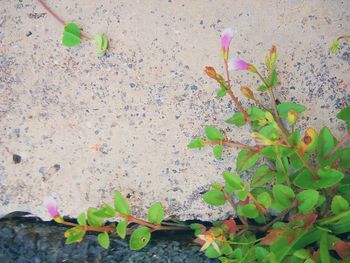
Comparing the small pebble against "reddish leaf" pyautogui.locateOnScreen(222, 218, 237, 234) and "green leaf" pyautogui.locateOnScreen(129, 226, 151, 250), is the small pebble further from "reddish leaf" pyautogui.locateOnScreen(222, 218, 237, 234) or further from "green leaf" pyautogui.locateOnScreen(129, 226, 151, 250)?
→ "reddish leaf" pyautogui.locateOnScreen(222, 218, 237, 234)

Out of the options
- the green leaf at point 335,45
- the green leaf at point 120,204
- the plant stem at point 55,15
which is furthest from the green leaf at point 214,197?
the plant stem at point 55,15

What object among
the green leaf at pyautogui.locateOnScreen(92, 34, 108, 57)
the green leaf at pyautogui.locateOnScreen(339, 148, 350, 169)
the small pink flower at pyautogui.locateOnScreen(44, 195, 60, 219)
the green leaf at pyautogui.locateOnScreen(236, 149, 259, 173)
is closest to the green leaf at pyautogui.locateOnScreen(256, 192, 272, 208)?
the green leaf at pyautogui.locateOnScreen(236, 149, 259, 173)

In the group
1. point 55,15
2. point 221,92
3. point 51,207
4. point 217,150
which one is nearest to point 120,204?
point 51,207

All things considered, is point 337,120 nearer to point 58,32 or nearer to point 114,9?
point 114,9

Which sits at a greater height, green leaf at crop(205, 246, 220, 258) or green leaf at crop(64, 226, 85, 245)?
green leaf at crop(64, 226, 85, 245)

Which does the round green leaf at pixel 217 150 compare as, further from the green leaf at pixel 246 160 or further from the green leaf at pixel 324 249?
the green leaf at pixel 324 249

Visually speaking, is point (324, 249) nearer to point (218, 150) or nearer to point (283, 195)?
point (283, 195)

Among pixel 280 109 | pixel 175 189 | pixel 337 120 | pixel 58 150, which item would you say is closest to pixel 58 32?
pixel 58 150
